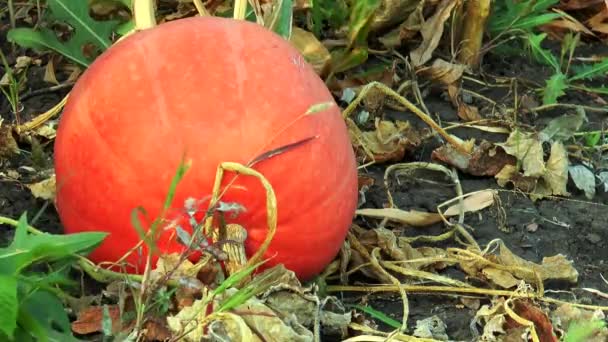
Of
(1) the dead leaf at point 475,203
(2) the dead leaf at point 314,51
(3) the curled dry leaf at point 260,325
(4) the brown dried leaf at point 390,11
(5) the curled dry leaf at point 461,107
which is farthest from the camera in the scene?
(4) the brown dried leaf at point 390,11

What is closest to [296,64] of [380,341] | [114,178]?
[114,178]

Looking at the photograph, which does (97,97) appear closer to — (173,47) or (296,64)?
(173,47)

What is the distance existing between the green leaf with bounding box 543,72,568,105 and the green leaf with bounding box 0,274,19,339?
210 centimetres

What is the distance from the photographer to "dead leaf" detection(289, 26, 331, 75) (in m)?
3.09

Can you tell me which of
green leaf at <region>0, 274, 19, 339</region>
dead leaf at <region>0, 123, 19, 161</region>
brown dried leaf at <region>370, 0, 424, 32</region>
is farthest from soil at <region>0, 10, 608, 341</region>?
green leaf at <region>0, 274, 19, 339</region>

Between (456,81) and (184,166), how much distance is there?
5.23 ft

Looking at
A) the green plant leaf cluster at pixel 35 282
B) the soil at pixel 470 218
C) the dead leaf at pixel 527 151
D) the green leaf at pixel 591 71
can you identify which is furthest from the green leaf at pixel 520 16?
the green plant leaf cluster at pixel 35 282

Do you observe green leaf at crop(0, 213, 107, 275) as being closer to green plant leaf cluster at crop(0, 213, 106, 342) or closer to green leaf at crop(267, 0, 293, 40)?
green plant leaf cluster at crop(0, 213, 106, 342)

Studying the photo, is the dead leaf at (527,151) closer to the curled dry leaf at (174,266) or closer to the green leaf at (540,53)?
the green leaf at (540,53)

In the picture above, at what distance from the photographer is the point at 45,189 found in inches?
98.5

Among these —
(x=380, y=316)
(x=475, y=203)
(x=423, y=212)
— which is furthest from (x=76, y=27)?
(x=380, y=316)

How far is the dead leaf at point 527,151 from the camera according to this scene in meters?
2.83

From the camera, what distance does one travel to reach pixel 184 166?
6.22 ft

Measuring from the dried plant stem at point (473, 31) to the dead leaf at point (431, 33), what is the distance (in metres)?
0.07
